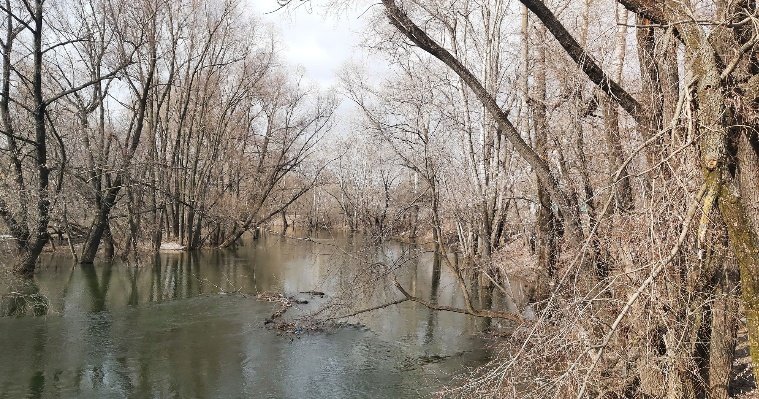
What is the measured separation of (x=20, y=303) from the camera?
12.6 meters

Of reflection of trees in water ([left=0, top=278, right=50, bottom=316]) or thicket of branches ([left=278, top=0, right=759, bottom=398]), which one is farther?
reflection of trees in water ([left=0, top=278, right=50, bottom=316])

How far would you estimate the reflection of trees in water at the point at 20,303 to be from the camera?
1189 cm

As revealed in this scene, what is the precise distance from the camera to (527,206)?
575 inches

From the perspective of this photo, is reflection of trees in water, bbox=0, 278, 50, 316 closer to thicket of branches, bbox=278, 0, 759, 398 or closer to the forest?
the forest

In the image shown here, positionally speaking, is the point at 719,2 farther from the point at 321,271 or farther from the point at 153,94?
the point at 153,94

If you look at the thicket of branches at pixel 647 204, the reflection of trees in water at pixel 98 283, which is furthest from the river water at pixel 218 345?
the thicket of branches at pixel 647 204

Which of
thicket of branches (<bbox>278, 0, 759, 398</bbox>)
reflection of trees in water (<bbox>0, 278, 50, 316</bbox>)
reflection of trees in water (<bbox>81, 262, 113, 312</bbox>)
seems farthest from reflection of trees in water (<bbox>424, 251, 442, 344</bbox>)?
reflection of trees in water (<bbox>0, 278, 50, 316</bbox>)

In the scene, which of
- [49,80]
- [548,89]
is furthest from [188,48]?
[548,89]

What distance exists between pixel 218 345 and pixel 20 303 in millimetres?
5873

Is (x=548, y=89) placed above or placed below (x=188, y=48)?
below

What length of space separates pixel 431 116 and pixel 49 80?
12.9m

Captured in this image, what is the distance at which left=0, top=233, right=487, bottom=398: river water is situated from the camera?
8078 millimetres

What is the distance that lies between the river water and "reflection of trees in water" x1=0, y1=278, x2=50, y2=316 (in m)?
0.12

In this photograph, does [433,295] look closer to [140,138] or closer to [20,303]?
[20,303]
